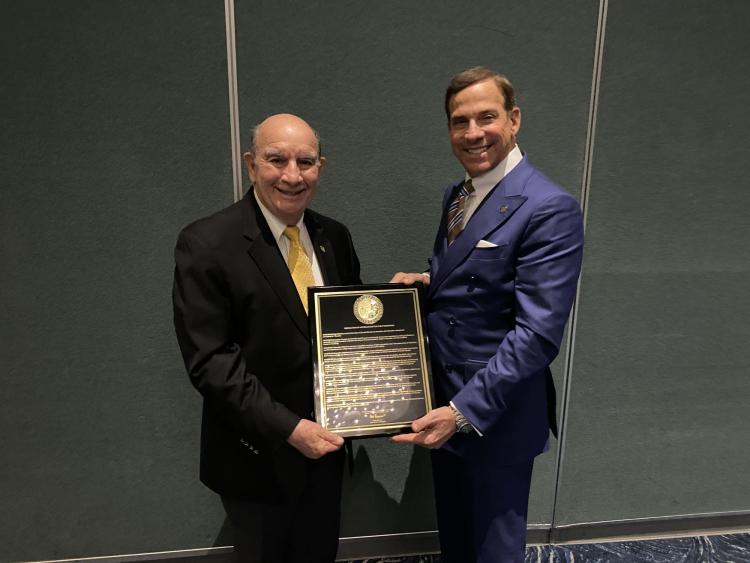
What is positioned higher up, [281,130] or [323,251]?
[281,130]

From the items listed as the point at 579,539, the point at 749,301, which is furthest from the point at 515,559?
the point at 749,301

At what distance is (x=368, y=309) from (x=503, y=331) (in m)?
0.36

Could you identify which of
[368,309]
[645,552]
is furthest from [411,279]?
[645,552]

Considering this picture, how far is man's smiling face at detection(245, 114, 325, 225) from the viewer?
3.85 ft

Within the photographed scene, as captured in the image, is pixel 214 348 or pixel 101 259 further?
pixel 101 259

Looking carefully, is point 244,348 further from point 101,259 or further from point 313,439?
point 101,259

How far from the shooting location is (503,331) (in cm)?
127

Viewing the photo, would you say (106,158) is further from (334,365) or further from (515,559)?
(515,559)

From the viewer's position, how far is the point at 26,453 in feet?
5.82

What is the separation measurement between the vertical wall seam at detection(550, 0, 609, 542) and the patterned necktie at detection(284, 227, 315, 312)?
1.11 metres

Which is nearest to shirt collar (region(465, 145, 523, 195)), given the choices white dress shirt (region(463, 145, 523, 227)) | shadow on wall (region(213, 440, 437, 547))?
white dress shirt (region(463, 145, 523, 227))

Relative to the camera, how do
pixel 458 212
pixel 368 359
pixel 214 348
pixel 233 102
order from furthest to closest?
pixel 233 102
pixel 458 212
pixel 368 359
pixel 214 348

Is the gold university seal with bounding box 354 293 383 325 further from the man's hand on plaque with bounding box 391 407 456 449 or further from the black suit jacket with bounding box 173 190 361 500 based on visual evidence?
the man's hand on plaque with bounding box 391 407 456 449

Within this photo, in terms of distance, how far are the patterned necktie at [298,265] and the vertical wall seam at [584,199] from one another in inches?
43.6
